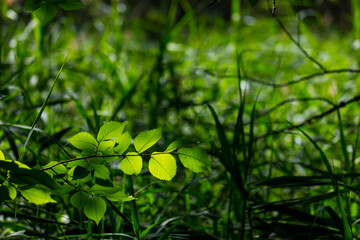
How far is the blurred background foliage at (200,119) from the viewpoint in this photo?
0.82 meters

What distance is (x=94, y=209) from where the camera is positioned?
543mm

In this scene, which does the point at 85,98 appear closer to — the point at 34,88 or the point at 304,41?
the point at 34,88

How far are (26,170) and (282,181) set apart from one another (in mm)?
533

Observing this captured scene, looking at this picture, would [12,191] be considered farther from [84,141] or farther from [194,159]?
[194,159]

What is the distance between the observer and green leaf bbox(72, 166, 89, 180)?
52 cm

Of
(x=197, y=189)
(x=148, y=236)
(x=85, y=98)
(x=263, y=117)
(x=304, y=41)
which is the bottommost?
(x=148, y=236)

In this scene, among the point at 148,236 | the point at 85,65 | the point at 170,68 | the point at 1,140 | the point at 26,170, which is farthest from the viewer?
the point at 85,65

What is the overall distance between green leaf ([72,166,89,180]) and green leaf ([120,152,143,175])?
48 mm

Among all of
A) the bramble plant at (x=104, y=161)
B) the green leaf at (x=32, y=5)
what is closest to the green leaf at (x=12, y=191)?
the bramble plant at (x=104, y=161)

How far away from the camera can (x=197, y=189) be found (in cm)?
118

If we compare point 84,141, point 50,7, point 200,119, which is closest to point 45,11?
point 50,7

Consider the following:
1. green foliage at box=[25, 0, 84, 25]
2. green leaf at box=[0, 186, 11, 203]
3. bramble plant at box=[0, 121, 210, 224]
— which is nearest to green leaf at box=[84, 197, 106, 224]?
bramble plant at box=[0, 121, 210, 224]

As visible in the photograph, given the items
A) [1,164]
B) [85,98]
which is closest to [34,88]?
[85,98]

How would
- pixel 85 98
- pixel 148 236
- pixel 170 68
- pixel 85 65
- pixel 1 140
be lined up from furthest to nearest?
pixel 85 65 → pixel 85 98 → pixel 170 68 → pixel 1 140 → pixel 148 236
